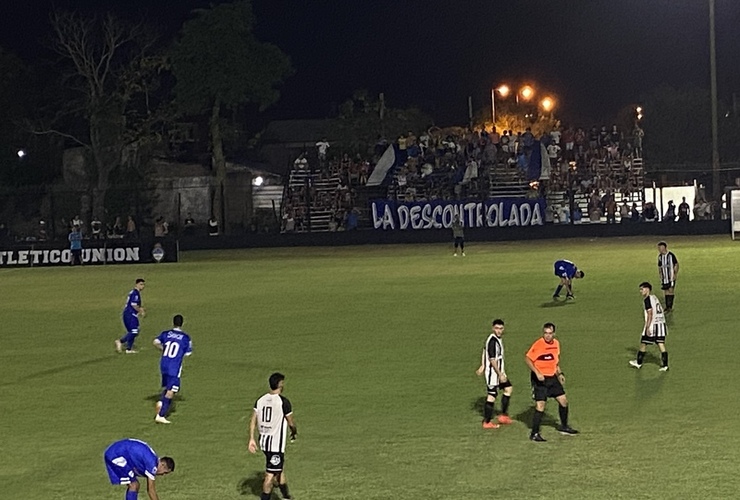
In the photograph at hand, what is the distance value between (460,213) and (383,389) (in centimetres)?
3788

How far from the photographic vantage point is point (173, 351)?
16.0 m

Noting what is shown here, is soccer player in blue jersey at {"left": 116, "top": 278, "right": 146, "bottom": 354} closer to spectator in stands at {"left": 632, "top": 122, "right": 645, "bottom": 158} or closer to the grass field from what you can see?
the grass field

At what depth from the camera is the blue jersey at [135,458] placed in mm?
10008

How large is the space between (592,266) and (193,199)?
3447 centimetres

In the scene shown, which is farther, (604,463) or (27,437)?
(27,437)

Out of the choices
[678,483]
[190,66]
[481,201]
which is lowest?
[678,483]

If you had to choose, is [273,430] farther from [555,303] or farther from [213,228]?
[213,228]

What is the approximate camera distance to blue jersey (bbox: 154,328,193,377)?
1592 centimetres

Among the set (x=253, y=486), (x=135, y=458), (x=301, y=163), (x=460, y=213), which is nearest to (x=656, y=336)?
(x=253, y=486)

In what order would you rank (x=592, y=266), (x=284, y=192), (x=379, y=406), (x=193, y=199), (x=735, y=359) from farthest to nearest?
(x=193, y=199)
(x=284, y=192)
(x=592, y=266)
(x=735, y=359)
(x=379, y=406)

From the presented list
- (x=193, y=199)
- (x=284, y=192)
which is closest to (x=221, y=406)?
(x=284, y=192)

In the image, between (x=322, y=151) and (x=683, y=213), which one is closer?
(x=683, y=213)

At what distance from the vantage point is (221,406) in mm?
17281

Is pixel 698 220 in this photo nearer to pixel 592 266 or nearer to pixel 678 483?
pixel 592 266
